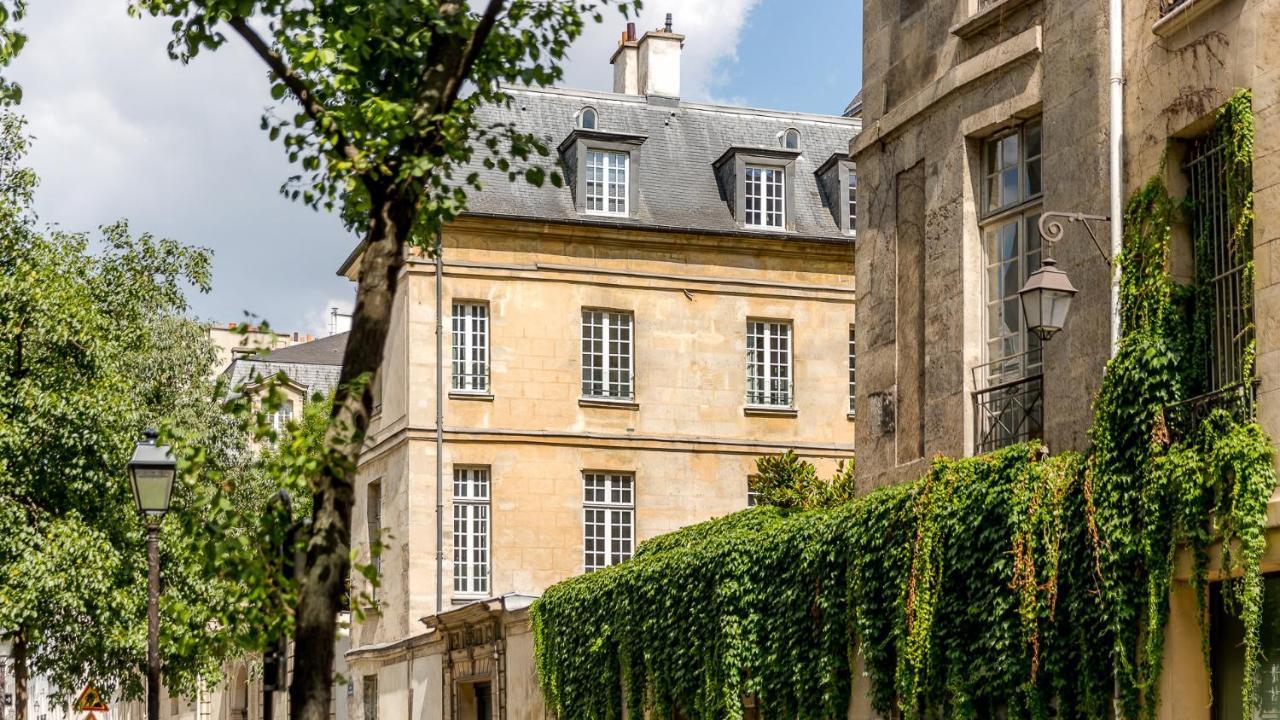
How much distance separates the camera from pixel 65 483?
85.7 ft

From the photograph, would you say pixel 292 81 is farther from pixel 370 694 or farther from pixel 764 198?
pixel 370 694

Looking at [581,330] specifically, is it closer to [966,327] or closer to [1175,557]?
[966,327]

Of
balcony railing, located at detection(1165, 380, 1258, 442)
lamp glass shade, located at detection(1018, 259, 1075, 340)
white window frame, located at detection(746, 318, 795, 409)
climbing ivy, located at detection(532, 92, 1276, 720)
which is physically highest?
white window frame, located at detection(746, 318, 795, 409)

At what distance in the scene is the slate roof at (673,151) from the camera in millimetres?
33000

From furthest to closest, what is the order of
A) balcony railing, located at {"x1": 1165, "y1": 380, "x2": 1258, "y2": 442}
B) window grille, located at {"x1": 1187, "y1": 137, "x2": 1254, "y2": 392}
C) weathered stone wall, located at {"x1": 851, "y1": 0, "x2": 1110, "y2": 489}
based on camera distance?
weathered stone wall, located at {"x1": 851, "y1": 0, "x2": 1110, "y2": 489} → window grille, located at {"x1": 1187, "y1": 137, "x2": 1254, "y2": 392} → balcony railing, located at {"x1": 1165, "y1": 380, "x2": 1258, "y2": 442}

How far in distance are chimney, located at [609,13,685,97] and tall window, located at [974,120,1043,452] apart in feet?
67.6

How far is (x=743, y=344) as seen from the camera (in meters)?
33.5

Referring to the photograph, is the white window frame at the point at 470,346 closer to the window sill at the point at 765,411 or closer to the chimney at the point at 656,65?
the window sill at the point at 765,411

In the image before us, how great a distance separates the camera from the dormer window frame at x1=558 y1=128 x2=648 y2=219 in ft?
109

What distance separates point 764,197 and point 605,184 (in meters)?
2.98

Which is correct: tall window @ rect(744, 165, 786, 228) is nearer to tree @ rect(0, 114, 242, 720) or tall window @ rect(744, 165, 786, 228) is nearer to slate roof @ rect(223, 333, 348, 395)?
tree @ rect(0, 114, 242, 720)

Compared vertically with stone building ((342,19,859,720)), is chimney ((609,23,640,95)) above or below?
above

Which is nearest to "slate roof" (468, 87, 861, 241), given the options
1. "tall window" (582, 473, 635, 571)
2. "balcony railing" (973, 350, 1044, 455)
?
"tall window" (582, 473, 635, 571)

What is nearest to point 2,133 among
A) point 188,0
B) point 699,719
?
point 699,719
